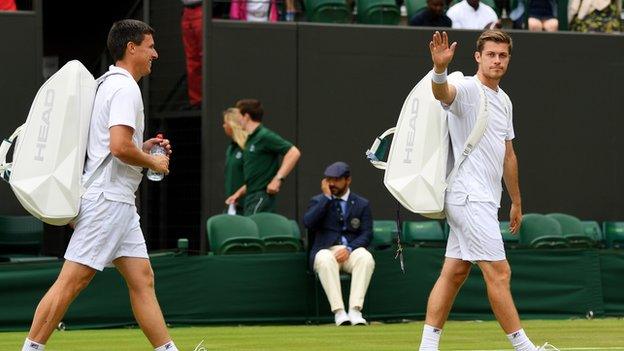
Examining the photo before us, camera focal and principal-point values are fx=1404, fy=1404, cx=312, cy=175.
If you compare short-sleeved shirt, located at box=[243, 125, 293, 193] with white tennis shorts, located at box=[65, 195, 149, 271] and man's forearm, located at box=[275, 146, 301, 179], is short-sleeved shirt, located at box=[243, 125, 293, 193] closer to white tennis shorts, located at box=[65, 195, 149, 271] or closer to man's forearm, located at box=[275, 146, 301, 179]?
man's forearm, located at box=[275, 146, 301, 179]

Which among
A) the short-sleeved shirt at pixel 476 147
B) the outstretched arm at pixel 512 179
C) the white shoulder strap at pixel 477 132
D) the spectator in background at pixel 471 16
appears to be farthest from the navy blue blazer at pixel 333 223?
the white shoulder strap at pixel 477 132

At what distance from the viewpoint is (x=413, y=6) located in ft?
62.1

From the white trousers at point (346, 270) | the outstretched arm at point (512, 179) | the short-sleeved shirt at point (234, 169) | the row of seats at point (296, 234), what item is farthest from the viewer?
the short-sleeved shirt at point (234, 169)

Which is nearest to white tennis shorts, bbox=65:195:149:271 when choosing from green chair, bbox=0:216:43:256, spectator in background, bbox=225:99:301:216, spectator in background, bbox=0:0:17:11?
spectator in background, bbox=225:99:301:216

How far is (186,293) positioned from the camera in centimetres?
1411

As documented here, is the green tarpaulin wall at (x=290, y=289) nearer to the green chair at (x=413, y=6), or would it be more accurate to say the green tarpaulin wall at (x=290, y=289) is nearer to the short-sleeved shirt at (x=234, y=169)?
the short-sleeved shirt at (x=234, y=169)

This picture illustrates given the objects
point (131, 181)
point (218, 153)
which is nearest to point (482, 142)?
point (131, 181)

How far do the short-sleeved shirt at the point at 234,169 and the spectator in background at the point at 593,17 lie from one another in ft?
19.5

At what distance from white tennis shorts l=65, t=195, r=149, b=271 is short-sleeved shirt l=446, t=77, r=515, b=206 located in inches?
83.2

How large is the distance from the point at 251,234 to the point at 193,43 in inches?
155

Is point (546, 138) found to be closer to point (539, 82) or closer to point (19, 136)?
point (539, 82)

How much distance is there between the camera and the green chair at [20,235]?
15.9m

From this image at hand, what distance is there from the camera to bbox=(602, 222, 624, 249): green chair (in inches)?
704

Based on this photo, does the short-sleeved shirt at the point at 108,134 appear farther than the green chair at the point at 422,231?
No
